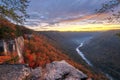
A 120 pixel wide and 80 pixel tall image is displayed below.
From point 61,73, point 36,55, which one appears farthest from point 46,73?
point 36,55

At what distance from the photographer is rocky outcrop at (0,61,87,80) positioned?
24.5 metres

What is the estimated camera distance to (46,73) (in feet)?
81.6

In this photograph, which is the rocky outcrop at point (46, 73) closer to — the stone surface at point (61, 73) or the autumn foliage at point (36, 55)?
the stone surface at point (61, 73)

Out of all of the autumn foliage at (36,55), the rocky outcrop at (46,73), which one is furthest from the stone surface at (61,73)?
the autumn foliage at (36,55)

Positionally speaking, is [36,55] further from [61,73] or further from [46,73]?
[61,73]

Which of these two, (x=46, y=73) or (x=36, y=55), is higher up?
(x=46, y=73)

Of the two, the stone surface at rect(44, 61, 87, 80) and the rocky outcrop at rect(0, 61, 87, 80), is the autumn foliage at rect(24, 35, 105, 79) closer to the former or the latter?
the rocky outcrop at rect(0, 61, 87, 80)

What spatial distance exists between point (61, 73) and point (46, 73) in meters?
1.10

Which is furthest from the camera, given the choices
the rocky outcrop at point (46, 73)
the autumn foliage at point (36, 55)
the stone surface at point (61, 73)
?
the autumn foliage at point (36, 55)

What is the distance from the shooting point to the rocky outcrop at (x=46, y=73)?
80.2ft

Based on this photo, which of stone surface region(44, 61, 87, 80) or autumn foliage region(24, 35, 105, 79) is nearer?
stone surface region(44, 61, 87, 80)

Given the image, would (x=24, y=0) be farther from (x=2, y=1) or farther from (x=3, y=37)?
(x=3, y=37)

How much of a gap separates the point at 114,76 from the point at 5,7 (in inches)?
6811

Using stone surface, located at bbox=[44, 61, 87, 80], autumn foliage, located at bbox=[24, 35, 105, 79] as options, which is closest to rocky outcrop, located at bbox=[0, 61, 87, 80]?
stone surface, located at bbox=[44, 61, 87, 80]
